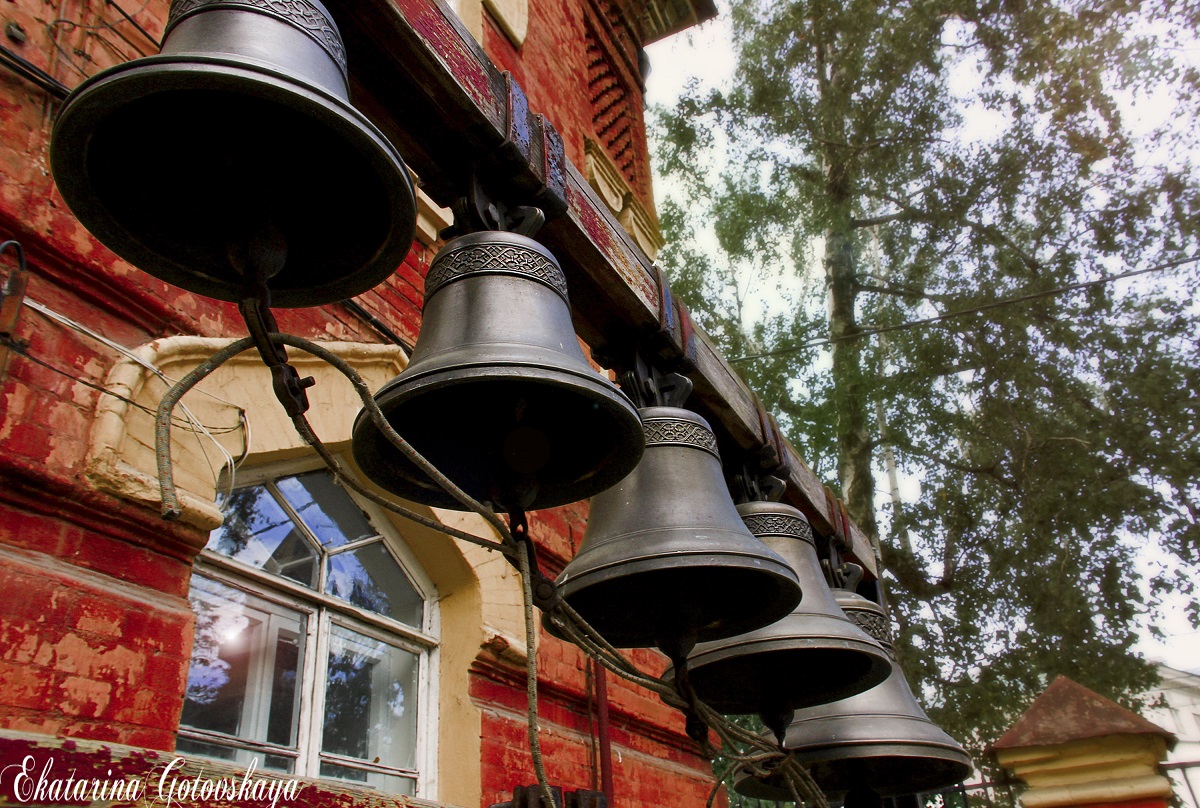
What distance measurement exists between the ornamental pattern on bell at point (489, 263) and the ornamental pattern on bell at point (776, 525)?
1.20 meters

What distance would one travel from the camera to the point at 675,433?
2270 millimetres

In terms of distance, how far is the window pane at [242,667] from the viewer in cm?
259

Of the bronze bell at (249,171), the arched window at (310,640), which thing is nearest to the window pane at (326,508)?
the arched window at (310,640)

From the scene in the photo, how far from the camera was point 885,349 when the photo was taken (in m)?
12.0

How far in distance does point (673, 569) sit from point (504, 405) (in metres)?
0.54

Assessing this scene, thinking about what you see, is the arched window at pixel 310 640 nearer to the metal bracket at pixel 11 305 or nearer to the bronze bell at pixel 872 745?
the metal bracket at pixel 11 305

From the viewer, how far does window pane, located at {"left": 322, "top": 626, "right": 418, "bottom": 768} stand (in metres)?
3.05

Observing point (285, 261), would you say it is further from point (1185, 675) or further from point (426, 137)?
point (1185, 675)

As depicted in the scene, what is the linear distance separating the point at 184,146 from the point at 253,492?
176 centimetres

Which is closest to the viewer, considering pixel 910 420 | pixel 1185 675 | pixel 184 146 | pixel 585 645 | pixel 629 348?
pixel 184 146

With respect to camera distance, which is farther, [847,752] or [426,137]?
[847,752]

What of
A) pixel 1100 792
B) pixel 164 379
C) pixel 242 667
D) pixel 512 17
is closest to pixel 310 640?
pixel 242 667

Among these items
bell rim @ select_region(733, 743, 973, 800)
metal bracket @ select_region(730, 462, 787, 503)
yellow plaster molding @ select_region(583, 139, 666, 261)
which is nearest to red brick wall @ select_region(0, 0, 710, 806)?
bell rim @ select_region(733, 743, 973, 800)

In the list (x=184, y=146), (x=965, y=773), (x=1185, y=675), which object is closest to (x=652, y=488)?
(x=184, y=146)
